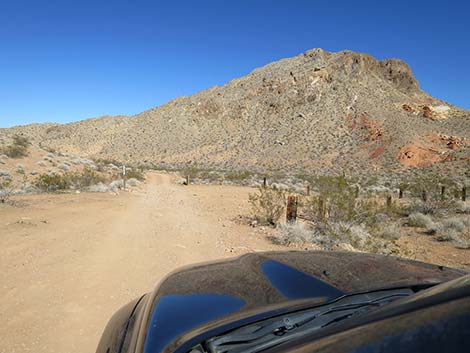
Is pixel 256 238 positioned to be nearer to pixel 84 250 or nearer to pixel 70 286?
pixel 84 250

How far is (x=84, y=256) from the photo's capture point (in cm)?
649

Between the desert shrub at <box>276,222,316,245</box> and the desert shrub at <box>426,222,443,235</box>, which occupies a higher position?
the desert shrub at <box>276,222,316,245</box>

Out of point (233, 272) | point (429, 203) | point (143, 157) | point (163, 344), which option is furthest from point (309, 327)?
point (143, 157)

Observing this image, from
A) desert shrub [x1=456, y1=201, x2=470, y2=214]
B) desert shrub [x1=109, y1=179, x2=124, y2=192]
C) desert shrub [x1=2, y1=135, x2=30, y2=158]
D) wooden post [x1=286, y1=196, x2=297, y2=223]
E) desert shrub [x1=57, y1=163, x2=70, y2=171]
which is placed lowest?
desert shrub [x1=456, y1=201, x2=470, y2=214]

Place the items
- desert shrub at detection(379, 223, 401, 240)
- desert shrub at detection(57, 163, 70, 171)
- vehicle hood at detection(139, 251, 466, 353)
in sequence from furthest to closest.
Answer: desert shrub at detection(57, 163, 70, 171) < desert shrub at detection(379, 223, 401, 240) < vehicle hood at detection(139, 251, 466, 353)

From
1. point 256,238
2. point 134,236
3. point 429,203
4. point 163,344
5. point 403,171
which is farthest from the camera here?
point 403,171

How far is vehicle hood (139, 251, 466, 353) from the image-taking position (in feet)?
5.74

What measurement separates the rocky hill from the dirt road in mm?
43182

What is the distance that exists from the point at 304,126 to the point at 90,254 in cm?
6231

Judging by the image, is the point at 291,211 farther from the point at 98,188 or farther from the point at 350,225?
the point at 98,188

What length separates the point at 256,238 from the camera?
863cm

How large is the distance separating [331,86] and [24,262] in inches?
2800

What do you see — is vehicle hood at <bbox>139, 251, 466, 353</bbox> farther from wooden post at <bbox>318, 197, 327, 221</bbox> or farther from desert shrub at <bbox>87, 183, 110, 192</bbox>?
desert shrub at <bbox>87, 183, 110, 192</bbox>

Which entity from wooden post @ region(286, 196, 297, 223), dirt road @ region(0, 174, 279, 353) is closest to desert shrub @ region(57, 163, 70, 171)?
dirt road @ region(0, 174, 279, 353)
